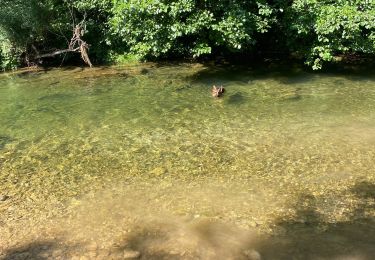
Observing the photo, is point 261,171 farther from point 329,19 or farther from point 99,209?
point 329,19

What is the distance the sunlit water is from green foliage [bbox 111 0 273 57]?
1803 millimetres

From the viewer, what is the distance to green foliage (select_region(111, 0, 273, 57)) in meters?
14.4

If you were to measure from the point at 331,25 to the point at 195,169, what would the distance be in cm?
832

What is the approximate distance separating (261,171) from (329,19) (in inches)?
312

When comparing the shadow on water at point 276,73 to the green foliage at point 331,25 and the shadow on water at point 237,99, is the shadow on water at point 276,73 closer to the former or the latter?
the green foliage at point 331,25

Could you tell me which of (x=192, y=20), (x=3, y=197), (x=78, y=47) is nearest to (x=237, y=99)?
(x=192, y=20)

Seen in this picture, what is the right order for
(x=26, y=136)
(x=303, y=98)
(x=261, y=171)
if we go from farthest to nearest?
(x=303, y=98)
(x=26, y=136)
(x=261, y=171)

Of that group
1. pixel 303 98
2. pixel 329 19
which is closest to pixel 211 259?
pixel 303 98

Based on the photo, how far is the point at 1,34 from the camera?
1897 centimetres

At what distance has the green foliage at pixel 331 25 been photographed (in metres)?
14.2

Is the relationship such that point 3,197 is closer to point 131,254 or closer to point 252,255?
point 131,254

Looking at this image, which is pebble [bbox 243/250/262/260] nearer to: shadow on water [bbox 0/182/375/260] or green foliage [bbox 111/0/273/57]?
shadow on water [bbox 0/182/375/260]

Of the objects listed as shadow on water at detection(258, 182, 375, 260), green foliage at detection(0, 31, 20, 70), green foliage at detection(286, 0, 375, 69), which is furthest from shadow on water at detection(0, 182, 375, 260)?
green foliage at detection(0, 31, 20, 70)

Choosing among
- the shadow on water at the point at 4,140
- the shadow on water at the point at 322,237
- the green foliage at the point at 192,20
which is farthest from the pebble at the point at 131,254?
the green foliage at the point at 192,20
